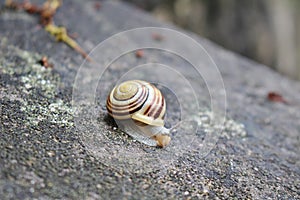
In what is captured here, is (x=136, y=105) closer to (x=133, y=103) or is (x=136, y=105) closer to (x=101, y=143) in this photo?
(x=133, y=103)

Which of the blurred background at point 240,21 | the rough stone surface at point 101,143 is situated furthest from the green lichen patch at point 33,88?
the blurred background at point 240,21

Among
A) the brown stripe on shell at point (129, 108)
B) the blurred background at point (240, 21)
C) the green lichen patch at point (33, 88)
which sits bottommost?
the green lichen patch at point (33, 88)

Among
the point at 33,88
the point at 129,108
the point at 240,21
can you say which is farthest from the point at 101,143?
the point at 240,21

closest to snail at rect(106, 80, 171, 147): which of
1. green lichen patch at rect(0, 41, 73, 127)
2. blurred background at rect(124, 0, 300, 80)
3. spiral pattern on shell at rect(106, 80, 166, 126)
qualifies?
spiral pattern on shell at rect(106, 80, 166, 126)

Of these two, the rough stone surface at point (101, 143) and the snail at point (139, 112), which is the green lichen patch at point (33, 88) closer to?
the rough stone surface at point (101, 143)

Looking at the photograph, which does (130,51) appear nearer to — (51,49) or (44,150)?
(51,49)

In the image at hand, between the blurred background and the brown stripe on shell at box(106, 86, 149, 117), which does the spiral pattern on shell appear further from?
the blurred background

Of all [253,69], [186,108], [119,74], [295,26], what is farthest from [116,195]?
[295,26]
